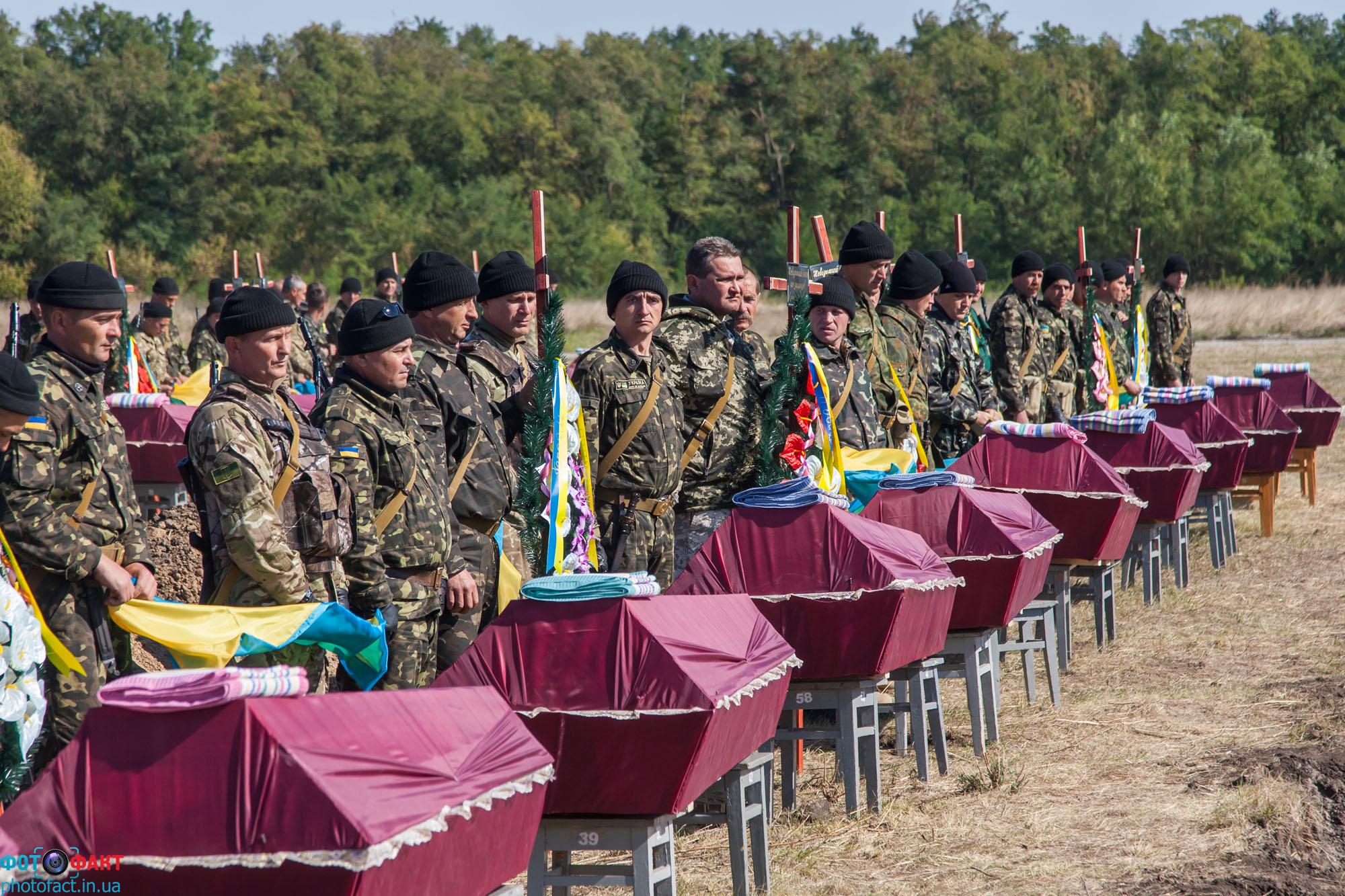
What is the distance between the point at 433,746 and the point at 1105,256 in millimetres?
48672

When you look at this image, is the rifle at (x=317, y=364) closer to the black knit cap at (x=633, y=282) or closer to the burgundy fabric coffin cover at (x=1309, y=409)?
the black knit cap at (x=633, y=282)

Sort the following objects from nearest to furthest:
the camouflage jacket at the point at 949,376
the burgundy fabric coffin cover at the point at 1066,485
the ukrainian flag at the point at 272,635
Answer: the ukrainian flag at the point at 272,635 → the burgundy fabric coffin cover at the point at 1066,485 → the camouflage jacket at the point at 949,376

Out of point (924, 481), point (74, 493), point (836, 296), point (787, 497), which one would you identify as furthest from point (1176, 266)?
point (74, 493)

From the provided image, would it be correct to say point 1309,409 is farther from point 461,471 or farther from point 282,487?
point 282,487

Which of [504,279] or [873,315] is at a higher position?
[504,279]

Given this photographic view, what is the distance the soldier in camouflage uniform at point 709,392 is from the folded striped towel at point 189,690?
342cm

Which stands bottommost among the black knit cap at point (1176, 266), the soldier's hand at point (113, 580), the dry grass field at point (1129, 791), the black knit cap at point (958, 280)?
the dry grass field at point (1129, 791)

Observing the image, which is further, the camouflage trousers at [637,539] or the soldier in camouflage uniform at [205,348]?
the soldier in camouflage uniform at [205,348]

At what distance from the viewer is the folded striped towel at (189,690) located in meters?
2.83

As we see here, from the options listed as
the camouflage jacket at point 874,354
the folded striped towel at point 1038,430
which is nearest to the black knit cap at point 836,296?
the camouflage jacket at point 874,354

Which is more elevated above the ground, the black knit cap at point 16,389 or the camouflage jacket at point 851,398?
the black knit cap at point 16,389

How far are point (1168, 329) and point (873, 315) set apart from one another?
7.89 meters

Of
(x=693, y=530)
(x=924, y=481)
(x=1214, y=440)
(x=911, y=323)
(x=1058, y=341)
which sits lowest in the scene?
(x=1214, y=440)

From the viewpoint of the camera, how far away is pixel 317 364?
1062 cm
